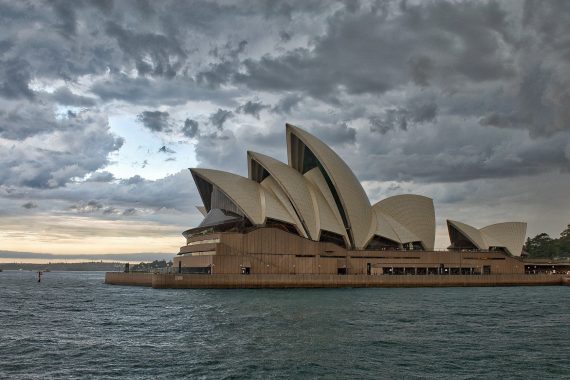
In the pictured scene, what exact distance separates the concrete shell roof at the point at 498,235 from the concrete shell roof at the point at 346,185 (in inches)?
909

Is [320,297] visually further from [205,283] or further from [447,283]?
[447,283]

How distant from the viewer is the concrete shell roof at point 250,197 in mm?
74062

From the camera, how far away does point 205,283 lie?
224 feet

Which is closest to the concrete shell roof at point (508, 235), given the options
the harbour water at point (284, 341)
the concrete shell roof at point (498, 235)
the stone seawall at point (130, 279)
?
the concrete shell roof at point (498, 235)

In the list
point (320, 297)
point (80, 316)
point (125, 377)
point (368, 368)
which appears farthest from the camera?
point (320, 297)

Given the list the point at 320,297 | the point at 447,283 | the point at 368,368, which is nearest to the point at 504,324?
the point at 368,368

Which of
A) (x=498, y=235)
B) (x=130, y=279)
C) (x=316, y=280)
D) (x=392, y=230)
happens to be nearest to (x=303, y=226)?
(x=316, y=280)

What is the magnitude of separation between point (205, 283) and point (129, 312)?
26.1 m

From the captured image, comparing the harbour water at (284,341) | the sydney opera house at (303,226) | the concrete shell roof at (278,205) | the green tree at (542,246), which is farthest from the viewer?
the green tree at (542,246)

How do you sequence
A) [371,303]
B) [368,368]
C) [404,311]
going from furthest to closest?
[371,303] → [404,311] → [368,368]

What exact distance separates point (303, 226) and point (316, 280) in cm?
875

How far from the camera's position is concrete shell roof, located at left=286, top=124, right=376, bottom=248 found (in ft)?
254

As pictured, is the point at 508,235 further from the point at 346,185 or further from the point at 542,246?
the point at 542,246

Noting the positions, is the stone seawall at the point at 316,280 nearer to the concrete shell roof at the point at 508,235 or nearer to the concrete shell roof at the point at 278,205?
the concrete shell roof at the point at 278,205
